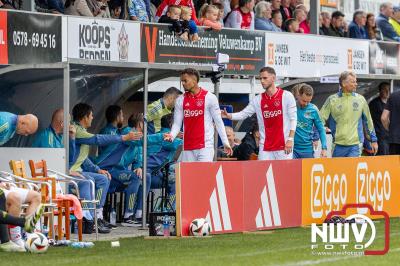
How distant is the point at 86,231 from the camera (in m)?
15.8

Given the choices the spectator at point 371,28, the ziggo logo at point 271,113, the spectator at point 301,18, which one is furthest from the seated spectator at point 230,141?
the spectator at point 371,28

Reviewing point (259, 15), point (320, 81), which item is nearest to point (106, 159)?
point (320, 81)

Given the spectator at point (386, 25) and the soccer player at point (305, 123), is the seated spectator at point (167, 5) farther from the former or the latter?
the spectator at point (386, 25)

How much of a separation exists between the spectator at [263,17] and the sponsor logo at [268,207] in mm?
7327

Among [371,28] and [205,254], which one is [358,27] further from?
[205,254]

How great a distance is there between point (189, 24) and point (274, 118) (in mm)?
3083

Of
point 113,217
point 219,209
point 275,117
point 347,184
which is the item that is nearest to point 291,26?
point 347,184

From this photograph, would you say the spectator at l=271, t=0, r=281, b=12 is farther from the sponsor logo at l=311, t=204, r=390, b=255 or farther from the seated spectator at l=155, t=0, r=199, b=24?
the sponsor logo at l=311, t=204, r=390, b=255

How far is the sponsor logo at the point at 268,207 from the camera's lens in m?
15.8

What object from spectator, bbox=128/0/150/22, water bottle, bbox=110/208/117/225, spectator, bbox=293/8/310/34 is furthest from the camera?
spectator, bbox=293/8/310/34

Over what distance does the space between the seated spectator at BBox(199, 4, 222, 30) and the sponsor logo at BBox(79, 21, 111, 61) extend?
2.42 meters

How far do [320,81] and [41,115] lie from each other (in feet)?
18.0

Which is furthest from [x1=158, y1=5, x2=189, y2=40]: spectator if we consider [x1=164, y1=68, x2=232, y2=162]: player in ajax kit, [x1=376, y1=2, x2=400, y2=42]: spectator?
[x1=376, y1=2, x2=400, y2=42]: spectator

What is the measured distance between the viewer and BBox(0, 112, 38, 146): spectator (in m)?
14.1
